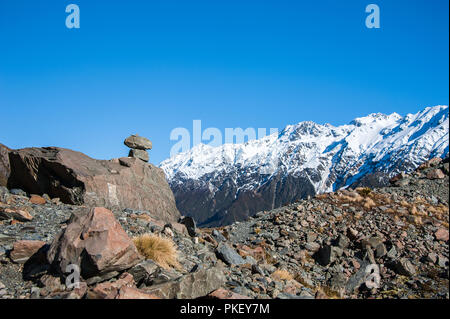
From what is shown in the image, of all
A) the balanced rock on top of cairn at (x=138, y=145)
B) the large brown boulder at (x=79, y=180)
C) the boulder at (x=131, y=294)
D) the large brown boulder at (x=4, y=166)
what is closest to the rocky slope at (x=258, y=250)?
the boulder at (x=131, y=294)

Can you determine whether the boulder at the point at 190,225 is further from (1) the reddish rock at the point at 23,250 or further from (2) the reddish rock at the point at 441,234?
(2) the reddish rock at the point at 441,234

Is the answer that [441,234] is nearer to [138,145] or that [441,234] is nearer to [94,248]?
[94,248]

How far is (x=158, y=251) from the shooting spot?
10641mm

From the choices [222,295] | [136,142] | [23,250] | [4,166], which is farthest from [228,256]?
[4,166]

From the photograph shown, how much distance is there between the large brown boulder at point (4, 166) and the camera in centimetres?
1720

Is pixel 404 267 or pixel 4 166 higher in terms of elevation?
pixel 4 166

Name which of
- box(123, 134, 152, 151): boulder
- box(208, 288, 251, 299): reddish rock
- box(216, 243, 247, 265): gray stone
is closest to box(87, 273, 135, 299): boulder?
box(208, 288, 251, 299): reddish rock

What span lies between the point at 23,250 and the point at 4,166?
1058 cm

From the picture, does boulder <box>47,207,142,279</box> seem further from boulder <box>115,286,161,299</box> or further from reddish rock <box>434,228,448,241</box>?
reddish rock <box>434,228,448,241</box>

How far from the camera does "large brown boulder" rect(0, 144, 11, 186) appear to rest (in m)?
17.2

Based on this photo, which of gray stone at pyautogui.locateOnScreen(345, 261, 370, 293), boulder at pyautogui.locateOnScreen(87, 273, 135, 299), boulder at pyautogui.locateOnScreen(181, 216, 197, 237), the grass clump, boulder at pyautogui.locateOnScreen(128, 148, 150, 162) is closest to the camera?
boulder at pyautogui.locateOnScreen(87, 273, 135, 299)

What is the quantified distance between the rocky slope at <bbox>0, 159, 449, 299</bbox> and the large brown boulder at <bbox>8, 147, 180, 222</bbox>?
0.85 metres
